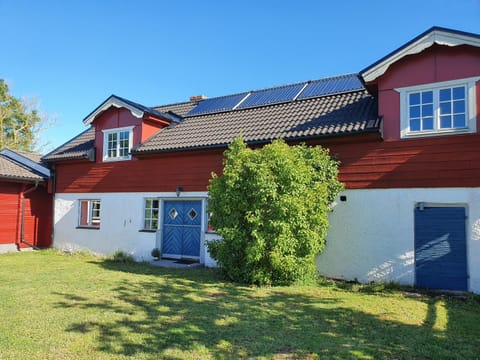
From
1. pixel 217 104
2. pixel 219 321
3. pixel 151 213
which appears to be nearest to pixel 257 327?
pixel 219 321

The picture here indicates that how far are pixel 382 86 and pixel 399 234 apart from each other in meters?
4.02

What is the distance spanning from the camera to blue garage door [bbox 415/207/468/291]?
26.8ft

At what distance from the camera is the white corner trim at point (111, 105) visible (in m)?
13.2

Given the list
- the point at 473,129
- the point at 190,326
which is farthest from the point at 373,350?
the point at 473,129

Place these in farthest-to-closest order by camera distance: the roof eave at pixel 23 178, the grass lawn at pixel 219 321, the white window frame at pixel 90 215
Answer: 1. the white window frame at pixel 90 215
2. the roof eave at pixel 23 178
3. the grass lawn at pixel 219 321

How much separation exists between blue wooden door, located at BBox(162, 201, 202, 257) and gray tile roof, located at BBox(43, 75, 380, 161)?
6.98 feet

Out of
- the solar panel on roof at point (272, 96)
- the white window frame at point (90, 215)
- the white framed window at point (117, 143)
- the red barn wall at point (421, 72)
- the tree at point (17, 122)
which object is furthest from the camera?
the tree at point (17, 122)

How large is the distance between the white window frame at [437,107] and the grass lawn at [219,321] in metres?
3.93

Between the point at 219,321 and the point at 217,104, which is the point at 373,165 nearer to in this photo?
the point at 219,321

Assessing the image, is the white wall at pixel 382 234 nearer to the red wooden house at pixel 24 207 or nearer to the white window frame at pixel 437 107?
the white window frame at pixel 437 107

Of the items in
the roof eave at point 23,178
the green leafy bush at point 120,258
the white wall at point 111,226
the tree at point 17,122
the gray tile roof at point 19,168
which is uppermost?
the tree at point 17,122

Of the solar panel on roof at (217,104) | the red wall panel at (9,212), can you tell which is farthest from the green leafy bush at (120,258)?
the solar panel on roof at (217,104)

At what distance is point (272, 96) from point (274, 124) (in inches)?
120

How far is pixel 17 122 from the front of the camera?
33562mm
